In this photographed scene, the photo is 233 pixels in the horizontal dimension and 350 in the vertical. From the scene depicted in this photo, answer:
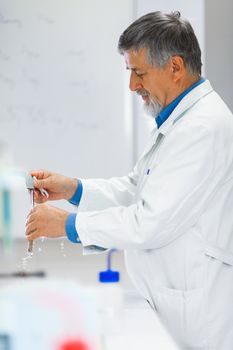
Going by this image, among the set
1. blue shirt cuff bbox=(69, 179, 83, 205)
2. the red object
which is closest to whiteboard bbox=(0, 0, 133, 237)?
blue shirt cuff bbox=(69, 179, 83, 205)

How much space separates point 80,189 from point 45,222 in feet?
1.38

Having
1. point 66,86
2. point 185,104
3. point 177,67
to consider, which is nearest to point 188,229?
point 185,104

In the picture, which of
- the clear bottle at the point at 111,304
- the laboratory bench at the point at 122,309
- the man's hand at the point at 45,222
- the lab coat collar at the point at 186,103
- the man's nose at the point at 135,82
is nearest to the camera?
the laboratory bench at the point at 122,309

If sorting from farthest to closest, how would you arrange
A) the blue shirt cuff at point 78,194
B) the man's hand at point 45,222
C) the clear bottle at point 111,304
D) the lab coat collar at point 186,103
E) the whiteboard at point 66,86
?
1. the whiteboard at point 66,86
2. the blue shirt cuff at point 78,194
3. the lab coat collar at point 186,103
4. the man's hand at point 45,222
5. the clear bottle at point 111,304

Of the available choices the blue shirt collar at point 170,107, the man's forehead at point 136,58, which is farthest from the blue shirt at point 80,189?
the man's forehead at point 136,58

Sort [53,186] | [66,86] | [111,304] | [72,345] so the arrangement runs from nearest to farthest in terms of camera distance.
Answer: [72,345]
[111,304]
[53,186]
[66,86]

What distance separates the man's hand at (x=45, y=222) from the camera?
47.9 inches

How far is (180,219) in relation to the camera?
1233 mm

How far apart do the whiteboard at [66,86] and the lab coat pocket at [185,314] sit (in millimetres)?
938

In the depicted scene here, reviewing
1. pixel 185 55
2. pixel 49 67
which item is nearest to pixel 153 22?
pixel 185 55

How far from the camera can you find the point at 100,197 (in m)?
1.65

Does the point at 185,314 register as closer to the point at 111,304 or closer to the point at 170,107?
the point at 111,304

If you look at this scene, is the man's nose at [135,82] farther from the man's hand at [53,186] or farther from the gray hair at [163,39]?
the man's hand at [53,186]

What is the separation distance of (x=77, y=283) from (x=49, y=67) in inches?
61.8
